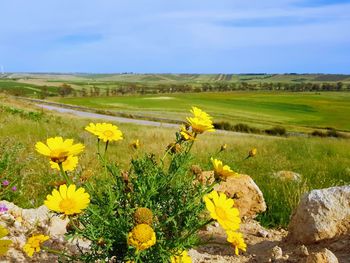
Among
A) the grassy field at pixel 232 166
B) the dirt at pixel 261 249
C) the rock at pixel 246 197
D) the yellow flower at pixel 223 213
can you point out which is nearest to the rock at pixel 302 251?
the dirt at pixel 261 249

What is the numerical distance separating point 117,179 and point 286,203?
381cm

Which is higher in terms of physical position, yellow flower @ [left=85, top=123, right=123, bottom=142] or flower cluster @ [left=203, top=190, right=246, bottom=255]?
yellow flower @ [left=85, top=123, right=123, bottom=142]

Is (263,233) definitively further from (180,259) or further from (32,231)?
(180,259)

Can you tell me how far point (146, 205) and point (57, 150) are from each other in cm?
56

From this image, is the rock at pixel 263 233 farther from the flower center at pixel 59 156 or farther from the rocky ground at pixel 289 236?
the flower center at pixel 59 156

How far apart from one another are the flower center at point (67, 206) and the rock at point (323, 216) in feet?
9.22

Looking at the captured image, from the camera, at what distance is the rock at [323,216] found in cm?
425

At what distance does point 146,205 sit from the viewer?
96.9 inches

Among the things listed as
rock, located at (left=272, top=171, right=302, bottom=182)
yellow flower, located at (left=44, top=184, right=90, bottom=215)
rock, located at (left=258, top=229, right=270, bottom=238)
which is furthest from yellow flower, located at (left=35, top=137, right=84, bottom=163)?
rock, located at (left=272, top=171, right=302, bottom=182)

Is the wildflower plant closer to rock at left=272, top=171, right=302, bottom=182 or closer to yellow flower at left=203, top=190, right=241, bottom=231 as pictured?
yellow flower at left=203, top=190, right=241, bottom=231

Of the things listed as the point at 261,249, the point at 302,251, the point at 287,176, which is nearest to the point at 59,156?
the point at 302,251

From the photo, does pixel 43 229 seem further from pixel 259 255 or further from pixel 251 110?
pixel 251 110

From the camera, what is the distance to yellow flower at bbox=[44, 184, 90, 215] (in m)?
2.08

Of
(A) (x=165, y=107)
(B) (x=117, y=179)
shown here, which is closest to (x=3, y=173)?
(B) (x=117, y=179)
